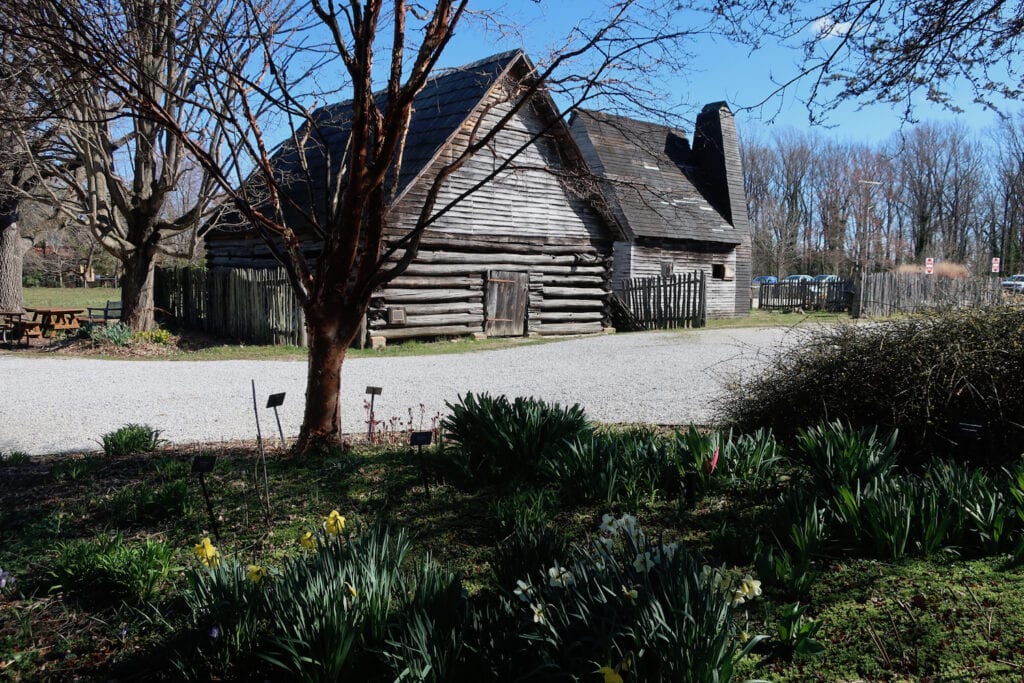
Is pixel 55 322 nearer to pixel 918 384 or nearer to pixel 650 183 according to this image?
pixel 918 384

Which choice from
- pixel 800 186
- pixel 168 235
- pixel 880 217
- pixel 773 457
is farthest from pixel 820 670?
pixel 800 186

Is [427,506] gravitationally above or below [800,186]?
below

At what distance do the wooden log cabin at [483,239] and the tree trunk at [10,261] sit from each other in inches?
188

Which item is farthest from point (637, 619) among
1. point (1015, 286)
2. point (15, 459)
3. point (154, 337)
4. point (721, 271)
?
point (721, 271)

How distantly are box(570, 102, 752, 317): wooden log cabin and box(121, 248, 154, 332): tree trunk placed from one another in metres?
12.8

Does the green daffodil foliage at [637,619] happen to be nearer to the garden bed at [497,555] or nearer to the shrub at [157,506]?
the garden bed at [497,555]

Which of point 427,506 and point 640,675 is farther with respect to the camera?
point 427,506

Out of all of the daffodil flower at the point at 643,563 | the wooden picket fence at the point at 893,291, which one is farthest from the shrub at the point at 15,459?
the wooden picket fence at the point at 893,291

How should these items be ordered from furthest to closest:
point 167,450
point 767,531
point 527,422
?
point 167,450 < point 527,422 < point 767,531

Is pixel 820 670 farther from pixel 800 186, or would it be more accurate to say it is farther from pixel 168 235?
pixel 800 186

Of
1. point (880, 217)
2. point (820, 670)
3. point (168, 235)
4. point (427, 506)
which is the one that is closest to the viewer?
point (820, 670)

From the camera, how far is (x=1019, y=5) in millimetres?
5609

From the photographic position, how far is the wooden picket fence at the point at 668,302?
70.4 feet

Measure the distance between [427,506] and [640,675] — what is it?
257 centimetres
